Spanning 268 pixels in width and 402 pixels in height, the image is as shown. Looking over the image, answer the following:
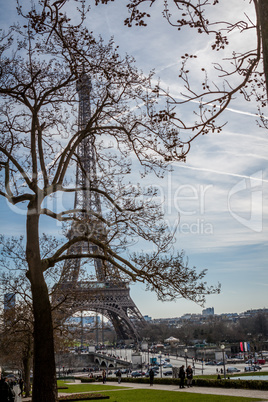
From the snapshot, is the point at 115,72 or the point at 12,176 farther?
the point at 12,176

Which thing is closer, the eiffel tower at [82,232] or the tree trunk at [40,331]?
the tree trunk at [40,331]

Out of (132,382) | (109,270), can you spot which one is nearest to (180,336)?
(132,382)

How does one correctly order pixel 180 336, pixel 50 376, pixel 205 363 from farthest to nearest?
pixel 180 336
pixel 205 363
pixel 50 376

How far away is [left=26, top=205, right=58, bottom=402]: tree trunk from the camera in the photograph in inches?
445

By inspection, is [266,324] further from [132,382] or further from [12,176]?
[12,176]

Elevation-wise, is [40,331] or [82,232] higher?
[82,232]

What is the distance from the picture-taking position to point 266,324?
444ft

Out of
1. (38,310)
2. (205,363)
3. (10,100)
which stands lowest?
(205,363)

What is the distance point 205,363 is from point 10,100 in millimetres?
73200

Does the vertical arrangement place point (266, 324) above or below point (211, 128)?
below

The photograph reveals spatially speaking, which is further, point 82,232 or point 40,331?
point 82,232

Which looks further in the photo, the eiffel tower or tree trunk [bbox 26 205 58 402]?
the eiffel tower

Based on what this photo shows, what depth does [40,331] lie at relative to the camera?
1173 centimetres

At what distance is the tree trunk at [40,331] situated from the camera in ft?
37.1
